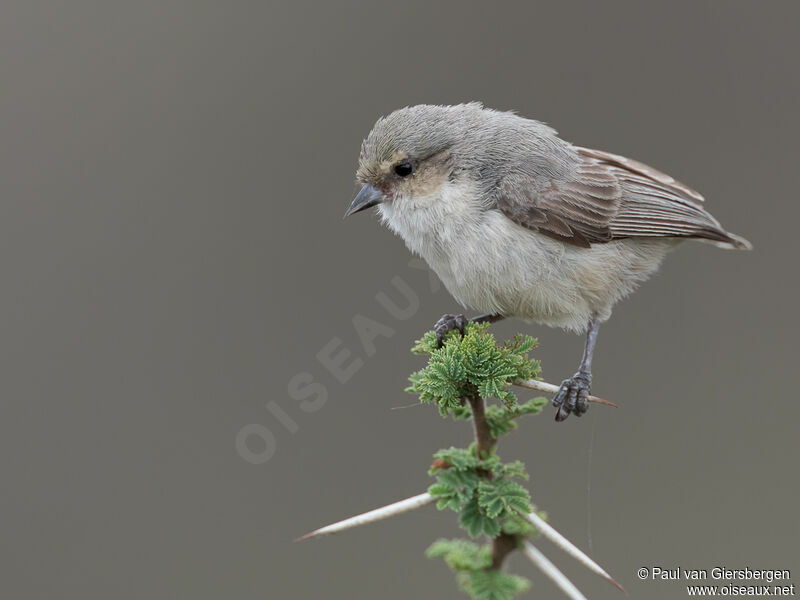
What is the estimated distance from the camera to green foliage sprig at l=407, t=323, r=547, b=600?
1.75m

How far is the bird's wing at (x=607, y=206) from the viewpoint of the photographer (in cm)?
298

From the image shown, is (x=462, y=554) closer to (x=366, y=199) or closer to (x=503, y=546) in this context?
(x=503, y=546)

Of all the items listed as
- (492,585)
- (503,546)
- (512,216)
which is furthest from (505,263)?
(492,585)

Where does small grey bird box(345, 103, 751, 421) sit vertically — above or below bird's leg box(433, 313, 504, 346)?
above

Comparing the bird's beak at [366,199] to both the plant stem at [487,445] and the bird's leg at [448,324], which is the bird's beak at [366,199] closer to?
the bird's leg at [448,324]

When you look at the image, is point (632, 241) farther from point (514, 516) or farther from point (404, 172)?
point (514, 516)

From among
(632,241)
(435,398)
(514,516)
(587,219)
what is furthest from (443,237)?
(514,516)

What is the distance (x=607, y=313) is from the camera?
10.4ft

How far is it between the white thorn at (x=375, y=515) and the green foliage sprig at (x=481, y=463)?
0.05 metres

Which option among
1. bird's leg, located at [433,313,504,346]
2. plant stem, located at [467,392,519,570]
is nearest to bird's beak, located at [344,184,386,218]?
bird's leg, located at [433,313,504,346]

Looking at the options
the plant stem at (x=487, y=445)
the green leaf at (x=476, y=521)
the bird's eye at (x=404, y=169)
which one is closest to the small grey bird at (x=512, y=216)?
the bird's eye at (x=404, y=169)

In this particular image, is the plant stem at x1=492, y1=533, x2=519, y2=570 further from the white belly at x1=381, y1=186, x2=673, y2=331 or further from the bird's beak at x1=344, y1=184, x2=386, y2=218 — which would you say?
the bird's beak at x1=344, y1=184, x2=386, y2=218

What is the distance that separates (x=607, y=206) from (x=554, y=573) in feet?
6.36

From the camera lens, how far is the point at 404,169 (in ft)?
10.0
